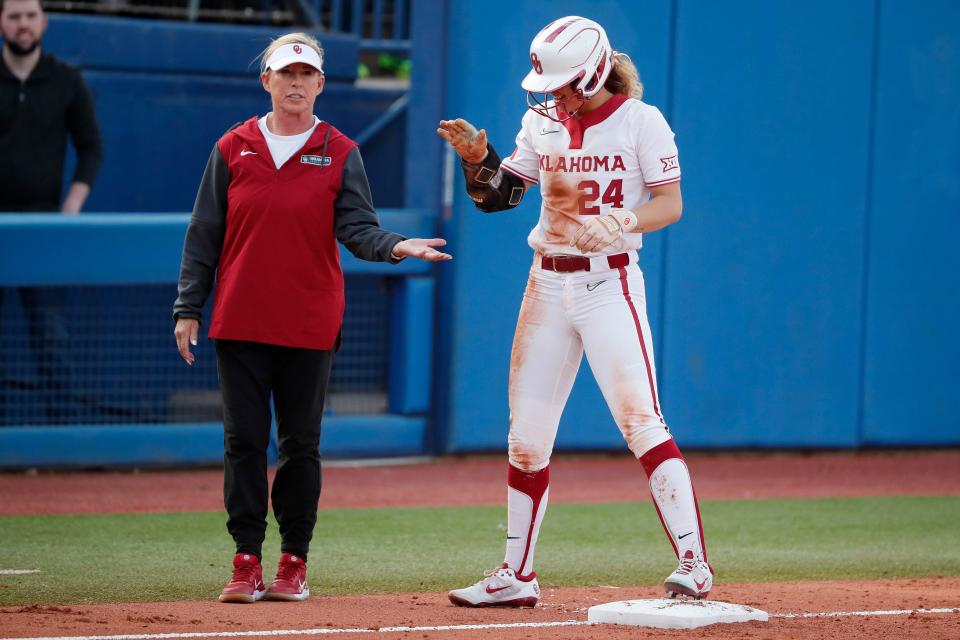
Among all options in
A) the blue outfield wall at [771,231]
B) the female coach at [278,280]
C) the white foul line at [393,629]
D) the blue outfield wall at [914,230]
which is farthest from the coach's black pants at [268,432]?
the blue outfield wall at [914,230]

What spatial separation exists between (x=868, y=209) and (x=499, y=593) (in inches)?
237

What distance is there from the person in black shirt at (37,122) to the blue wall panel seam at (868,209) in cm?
534

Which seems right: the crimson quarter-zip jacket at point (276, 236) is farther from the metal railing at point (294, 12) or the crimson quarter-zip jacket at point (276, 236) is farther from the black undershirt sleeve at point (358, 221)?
the metal railing at point (294, 12)

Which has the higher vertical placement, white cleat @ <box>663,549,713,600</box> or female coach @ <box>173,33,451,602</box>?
female coach @ <box>173,33,451,602</box>

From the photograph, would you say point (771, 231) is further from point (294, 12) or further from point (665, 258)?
point (294, 12)

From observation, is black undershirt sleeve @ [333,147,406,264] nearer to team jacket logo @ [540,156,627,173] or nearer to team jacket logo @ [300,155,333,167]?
team jacket logo @ [300,155,333,167]

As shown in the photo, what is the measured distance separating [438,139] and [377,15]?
4.39 m

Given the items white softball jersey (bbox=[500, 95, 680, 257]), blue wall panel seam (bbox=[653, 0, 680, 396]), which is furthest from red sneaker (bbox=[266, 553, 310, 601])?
blue wall panel seam (bbox=[653, 0, 680, 396])

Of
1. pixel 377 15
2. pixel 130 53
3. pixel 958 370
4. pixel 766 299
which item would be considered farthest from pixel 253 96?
pixel 958 370

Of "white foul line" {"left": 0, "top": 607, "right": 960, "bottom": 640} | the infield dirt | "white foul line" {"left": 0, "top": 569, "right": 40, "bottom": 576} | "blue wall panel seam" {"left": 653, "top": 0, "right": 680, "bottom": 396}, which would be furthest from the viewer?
"blue wall panel seam" {"left": 653, "top": 0, "right": 680, "bottom": 396}

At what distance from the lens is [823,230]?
1019cm

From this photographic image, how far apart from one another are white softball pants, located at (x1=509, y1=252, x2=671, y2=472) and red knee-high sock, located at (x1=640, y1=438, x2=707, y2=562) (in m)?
0.06

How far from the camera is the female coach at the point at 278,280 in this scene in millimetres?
5156

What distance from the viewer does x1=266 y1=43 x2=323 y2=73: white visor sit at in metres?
5.10
